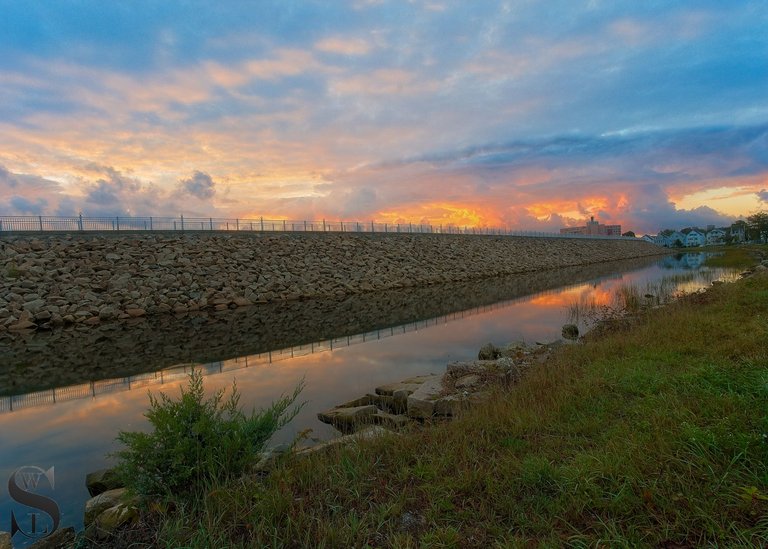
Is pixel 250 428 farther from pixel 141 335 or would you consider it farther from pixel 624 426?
pixel 141 335

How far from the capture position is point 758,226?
112m

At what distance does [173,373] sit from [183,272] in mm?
15465

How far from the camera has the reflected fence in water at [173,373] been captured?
10.9 metres

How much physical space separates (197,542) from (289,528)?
2.44ft

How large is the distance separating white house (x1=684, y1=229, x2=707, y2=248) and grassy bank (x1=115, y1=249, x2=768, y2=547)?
214 meters

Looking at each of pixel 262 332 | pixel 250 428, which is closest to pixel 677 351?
pixel 250 428

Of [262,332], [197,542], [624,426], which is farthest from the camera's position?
[262,332]

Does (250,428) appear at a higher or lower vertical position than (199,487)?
higher

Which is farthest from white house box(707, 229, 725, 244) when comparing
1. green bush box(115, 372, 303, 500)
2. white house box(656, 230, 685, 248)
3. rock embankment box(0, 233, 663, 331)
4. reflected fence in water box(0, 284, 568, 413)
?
green bush box(115, 372, 303, 500)

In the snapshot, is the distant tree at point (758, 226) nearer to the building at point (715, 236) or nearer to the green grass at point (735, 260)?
the green grass at point (735, 260)

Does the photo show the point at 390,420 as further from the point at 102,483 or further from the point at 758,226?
the point at 758,226

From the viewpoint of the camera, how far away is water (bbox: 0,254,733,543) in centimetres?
814

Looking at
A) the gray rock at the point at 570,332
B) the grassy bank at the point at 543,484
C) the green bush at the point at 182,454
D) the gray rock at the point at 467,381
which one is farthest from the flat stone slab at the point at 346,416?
the gray rock at the point at 570,332

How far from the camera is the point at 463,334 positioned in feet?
56.7
